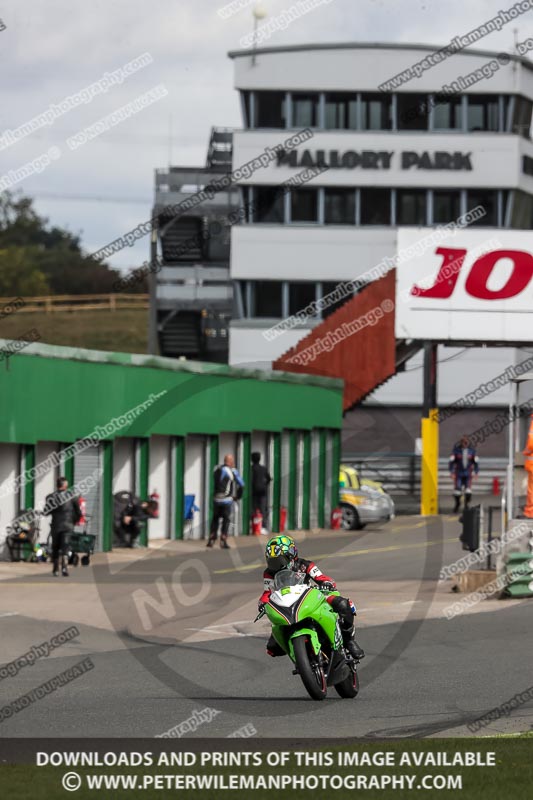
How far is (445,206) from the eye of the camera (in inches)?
2397

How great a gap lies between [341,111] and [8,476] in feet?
121

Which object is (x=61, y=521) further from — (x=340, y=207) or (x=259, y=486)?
(x=340, y=207)

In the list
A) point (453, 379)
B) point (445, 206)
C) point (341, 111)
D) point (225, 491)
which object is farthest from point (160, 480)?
point (445, 206)

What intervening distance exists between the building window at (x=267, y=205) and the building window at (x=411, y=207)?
464 cm

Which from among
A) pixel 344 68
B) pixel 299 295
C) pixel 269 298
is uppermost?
pixel 344 68

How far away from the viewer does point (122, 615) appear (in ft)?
64.3

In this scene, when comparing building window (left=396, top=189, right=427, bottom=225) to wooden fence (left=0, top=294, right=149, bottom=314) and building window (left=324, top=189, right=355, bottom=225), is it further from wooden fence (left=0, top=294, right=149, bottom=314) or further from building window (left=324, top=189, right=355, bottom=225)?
wooden fence (left=0, top=294, right=149, bottom=314)

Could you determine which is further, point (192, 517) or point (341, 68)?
point (341, 68)

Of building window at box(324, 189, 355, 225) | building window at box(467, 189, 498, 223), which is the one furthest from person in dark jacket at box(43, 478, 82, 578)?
building window at box(467, 189, 498, 223)

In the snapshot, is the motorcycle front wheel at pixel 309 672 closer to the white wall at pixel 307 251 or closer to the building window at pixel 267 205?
the white wall at pixel 307 251
